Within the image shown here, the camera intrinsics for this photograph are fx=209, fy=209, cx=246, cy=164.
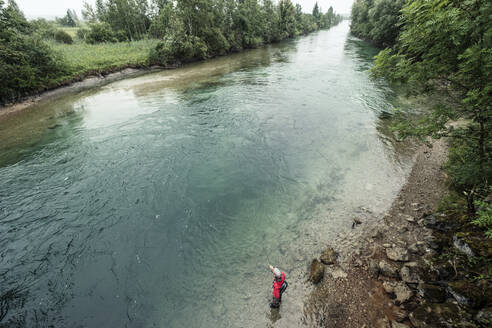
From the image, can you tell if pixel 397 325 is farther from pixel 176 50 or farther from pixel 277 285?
pixel 176 50

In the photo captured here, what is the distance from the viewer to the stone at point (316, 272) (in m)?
7.31

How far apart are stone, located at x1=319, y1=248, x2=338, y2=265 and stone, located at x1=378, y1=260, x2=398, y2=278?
4.79ft

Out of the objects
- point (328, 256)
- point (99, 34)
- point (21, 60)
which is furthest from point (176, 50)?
point (328, 256)

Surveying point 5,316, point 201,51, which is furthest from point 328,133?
point 201,51

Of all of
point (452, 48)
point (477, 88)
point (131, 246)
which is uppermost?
point (452, 48)

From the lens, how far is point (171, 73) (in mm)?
41625

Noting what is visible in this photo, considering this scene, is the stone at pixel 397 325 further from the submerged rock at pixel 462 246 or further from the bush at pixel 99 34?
the bush at pixel 99 34

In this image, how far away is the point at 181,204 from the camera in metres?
11.3

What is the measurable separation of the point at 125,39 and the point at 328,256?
83292 millimetres

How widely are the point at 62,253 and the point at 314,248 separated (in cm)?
1076

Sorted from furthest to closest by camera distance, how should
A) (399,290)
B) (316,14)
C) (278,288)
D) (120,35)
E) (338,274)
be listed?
(316,14), (120,35), (338,274), (278,288), (399,290)

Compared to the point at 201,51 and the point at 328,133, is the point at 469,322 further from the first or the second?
the point at 201,51

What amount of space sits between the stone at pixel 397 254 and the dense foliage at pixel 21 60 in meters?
40.4

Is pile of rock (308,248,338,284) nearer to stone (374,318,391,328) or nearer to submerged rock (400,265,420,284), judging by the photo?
stone (374,318,391,328)
